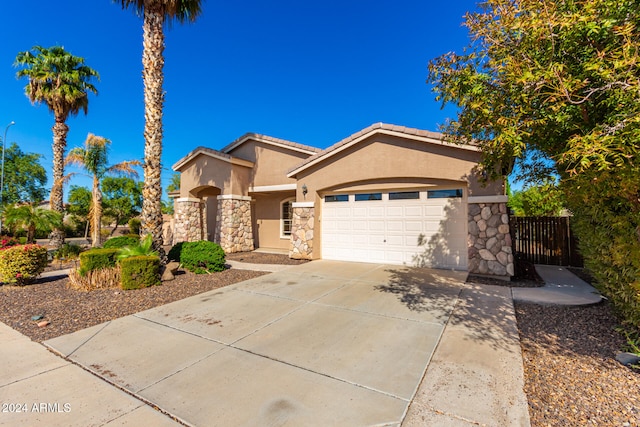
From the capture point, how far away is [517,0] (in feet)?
12.5

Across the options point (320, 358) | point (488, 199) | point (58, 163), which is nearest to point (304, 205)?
point (488, 199)

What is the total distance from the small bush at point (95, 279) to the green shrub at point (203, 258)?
210cm

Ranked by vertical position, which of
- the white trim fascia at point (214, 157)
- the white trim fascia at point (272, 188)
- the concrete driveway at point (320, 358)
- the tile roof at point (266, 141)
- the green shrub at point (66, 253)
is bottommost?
the concrete driveway at point (320, 358)

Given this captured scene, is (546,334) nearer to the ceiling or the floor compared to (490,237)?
nearer to the floor

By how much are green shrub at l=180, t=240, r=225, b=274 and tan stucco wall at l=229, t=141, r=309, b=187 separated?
5.26 meters

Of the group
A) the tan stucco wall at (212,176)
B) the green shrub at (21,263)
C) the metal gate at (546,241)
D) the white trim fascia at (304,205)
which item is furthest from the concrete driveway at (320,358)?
the tan stucco wall at (212,176)

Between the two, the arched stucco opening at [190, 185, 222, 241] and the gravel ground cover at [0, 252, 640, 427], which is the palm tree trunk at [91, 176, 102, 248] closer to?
the arched stucco opening at [190, 185, 222, 241]

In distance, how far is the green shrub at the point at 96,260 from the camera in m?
7.55

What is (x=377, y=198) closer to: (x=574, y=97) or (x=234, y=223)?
(x=574, y=97)

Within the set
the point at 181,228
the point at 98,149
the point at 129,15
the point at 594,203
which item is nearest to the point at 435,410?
the point at 594,203

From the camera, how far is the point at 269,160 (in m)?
14.1

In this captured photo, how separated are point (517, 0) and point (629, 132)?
2388mm

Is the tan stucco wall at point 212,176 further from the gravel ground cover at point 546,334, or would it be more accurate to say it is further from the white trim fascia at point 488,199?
the white trim fascia at point 488,199

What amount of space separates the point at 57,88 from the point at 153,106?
9307 mm
